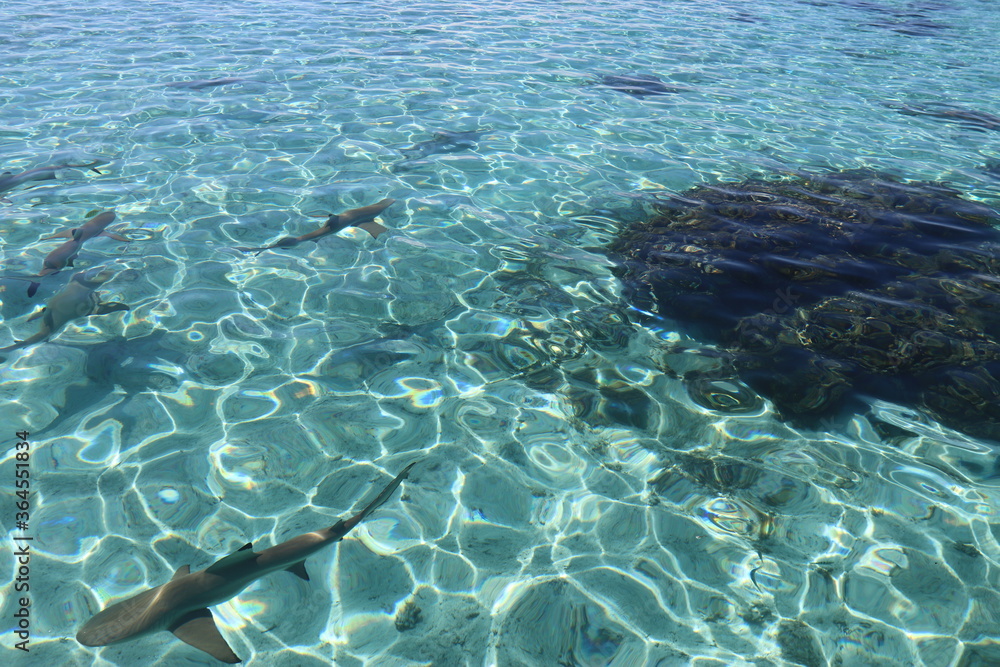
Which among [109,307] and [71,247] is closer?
[109,307]

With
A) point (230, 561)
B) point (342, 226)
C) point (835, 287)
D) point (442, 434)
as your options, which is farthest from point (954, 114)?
point (230, 561)

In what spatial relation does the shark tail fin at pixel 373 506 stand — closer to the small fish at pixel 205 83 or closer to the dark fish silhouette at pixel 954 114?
the small fish at pixel 205 83

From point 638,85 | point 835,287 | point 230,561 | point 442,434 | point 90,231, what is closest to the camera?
point 230,561

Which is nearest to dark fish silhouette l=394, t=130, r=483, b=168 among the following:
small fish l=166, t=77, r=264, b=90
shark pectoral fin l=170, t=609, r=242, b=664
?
small fish l=166, t=77, r=264, b=90

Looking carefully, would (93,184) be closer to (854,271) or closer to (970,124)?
(854,271)

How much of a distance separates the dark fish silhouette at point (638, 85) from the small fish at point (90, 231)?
29.6 feet

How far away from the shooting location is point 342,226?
673 cm

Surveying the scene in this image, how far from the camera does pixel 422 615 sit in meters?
3.34

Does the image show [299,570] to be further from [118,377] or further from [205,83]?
[205,83]

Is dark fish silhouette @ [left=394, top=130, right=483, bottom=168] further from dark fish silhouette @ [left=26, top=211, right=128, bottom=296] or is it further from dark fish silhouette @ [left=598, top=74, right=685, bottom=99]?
dark fish silhouette @ [left=598, top=74, right=685, bottom=99]

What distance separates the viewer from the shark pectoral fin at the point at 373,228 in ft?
22.0

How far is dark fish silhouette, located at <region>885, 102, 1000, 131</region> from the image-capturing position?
11.1 metres

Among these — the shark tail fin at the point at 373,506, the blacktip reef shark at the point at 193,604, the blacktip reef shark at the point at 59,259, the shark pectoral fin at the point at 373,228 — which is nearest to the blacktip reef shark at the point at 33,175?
the blacktip reef shark at the point at 59,259

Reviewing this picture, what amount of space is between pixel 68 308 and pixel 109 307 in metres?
0.29
